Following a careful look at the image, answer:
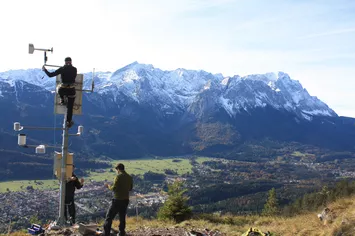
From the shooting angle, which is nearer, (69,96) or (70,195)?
(69,96)

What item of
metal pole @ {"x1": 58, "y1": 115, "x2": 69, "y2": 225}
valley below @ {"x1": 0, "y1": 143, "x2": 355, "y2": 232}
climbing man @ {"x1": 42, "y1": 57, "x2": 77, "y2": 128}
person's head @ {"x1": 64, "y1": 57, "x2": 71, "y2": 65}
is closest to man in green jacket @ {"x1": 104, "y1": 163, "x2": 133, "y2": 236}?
metal pole @ {"x1": 58, "y1": 115, "x2": 69, "y2": 225}

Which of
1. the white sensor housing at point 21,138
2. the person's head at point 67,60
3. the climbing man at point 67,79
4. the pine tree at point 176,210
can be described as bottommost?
the pine tree at point 176,210

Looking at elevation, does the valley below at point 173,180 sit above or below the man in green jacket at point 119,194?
below

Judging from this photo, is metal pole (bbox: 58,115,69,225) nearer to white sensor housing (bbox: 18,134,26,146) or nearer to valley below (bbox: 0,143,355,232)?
white sensor housing (bbox: 18,134,26,146)

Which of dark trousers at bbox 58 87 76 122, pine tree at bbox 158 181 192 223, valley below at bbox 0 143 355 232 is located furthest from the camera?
valley below at bbox 0 143 355 232

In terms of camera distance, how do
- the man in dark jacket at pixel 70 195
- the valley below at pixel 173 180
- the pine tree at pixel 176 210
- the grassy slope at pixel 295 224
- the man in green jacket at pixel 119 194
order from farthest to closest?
the valley below at pixel 173 180, the pine tree at pixel 176 210, the man in dark jacket at pixel 70 195, the grassy slope at pixel 295 224, the man in green jacket at pixel 119 194

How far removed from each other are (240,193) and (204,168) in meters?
51.8

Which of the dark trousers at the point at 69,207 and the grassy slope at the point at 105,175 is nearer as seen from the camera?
the dark trousers at the point at 69,207

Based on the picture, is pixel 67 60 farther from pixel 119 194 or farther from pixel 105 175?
pixel 105 175

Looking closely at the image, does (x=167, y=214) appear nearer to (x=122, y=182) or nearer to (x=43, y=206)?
(x=122, y=182)

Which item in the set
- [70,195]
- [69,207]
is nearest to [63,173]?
[70,195]

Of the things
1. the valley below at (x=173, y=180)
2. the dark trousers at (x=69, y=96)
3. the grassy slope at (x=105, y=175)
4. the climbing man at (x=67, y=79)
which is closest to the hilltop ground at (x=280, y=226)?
the dark trousers at (x=69, y=96)

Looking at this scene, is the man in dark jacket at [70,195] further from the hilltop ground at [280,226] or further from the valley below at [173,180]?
the valley below at [173,180]

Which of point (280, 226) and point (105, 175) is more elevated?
point (280, 226)
